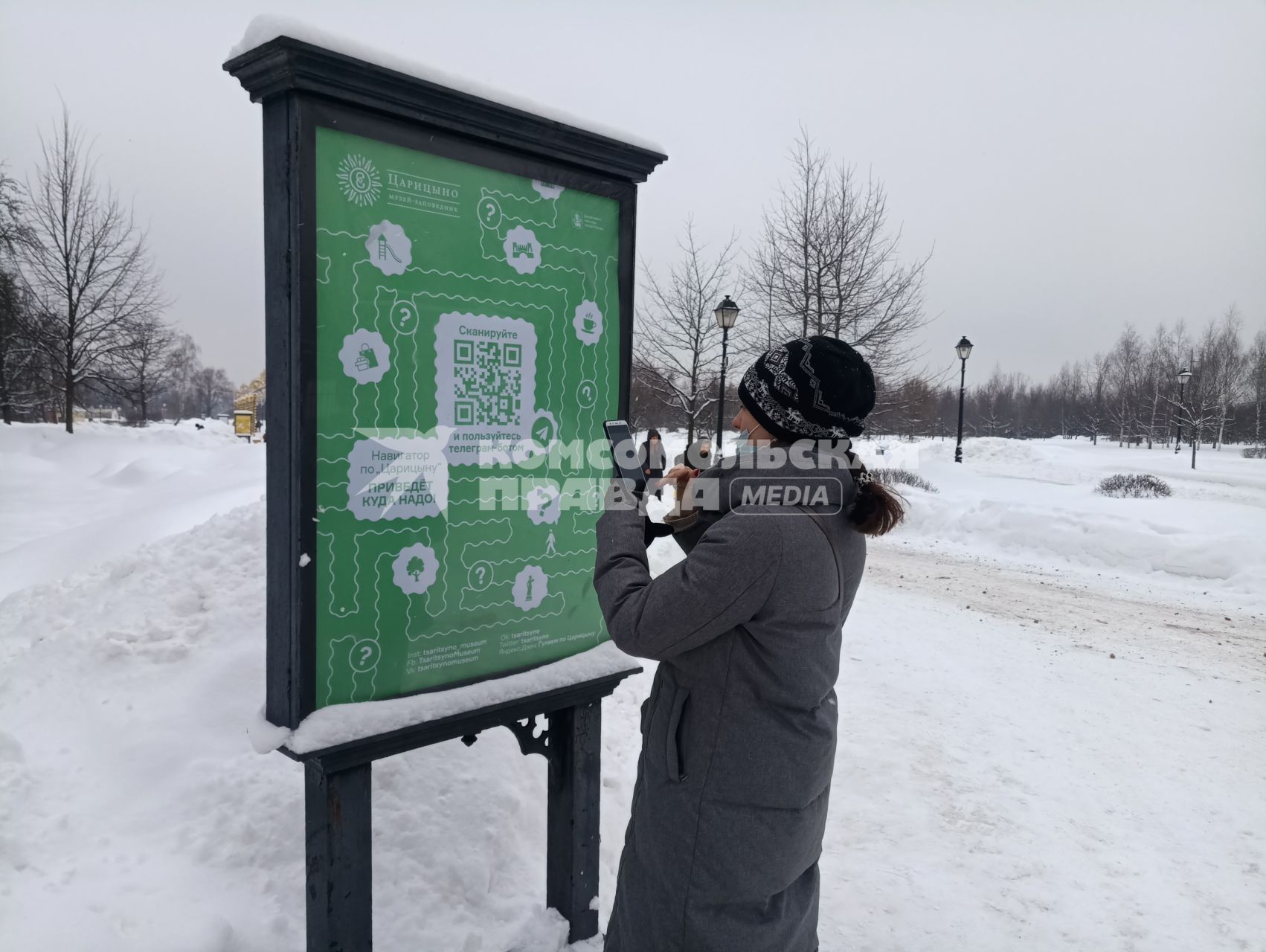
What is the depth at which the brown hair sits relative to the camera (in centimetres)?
177

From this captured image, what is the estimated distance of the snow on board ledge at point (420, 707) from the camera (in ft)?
6.48

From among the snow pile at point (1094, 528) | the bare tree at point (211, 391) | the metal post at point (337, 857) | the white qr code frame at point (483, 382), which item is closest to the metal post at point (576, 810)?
the metal post at point (337, 857)

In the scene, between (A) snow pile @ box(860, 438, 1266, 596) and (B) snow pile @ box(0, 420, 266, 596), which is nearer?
(B) snow pile @ box(0, 420, 266, 596)

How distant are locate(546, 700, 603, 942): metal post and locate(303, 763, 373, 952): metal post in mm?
750

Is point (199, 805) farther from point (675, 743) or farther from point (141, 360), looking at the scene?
point (141, 360)

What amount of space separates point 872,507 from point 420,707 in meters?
1.39

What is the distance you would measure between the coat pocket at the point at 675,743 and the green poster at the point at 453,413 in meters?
0.87

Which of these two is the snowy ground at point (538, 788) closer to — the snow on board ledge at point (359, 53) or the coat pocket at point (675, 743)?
the coat pocket at point (675, 743)

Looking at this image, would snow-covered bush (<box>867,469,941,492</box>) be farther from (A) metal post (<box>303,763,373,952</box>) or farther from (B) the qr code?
(A) metal post (<box>303,763,373,952</box>)

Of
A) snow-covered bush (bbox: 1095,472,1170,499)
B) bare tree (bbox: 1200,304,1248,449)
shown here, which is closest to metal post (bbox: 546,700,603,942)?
snow-covered bush (bbox: 1095,472,1170,499)

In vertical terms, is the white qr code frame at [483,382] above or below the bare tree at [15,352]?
below

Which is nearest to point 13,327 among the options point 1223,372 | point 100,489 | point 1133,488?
point 100,489

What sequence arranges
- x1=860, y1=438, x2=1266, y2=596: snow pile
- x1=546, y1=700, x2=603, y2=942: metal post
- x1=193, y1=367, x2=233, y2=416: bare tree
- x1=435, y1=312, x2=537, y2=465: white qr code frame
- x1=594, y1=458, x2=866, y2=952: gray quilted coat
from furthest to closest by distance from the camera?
x1=193, y1=367, x2=233, y2=416: bare tree, x1=860, y1=438, x2=1266, y2=596: snow pile, x1=546, y1=700, x2=603, y2=942: metal post, x1=435, y1=312, x2=537, y2=465: white qr code frame, x1=594, y1=458, x2=866, y2=952: gray quilted coat

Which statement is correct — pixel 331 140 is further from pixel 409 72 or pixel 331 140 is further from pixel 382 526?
pixel 382 526
